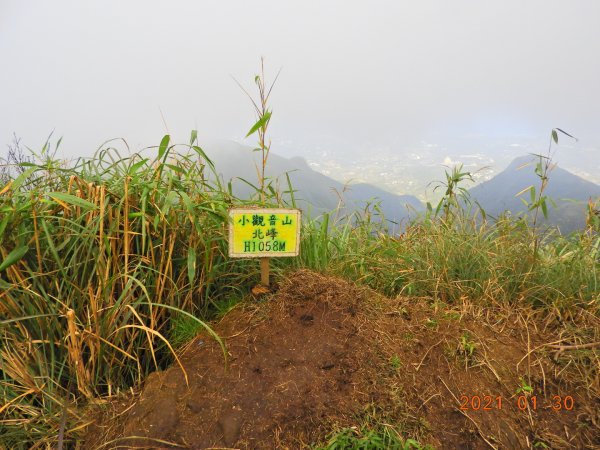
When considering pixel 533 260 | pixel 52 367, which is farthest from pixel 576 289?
pixel 52 367

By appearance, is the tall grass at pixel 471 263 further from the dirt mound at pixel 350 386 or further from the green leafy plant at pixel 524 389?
the green leafy plant at pixel 524 389

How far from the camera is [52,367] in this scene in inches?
52.5

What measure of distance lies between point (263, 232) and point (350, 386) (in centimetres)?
82

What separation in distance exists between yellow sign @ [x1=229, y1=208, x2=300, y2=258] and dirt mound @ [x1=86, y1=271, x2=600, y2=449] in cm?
25

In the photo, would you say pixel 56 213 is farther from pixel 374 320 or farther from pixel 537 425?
pixel 537 425

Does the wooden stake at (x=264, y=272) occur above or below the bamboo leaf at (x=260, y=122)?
below

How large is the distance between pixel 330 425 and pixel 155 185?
4.19 feet

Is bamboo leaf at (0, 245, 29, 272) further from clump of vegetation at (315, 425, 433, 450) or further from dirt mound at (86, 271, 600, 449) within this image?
clump of vegetation at (315, 425, 433, 450)
